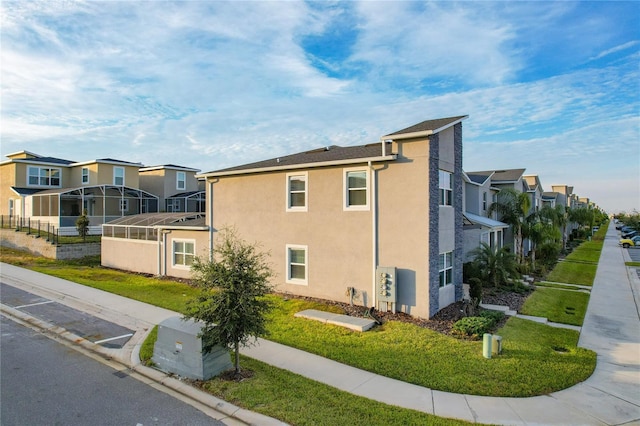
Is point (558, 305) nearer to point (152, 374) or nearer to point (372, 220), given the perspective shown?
point (372, 220)

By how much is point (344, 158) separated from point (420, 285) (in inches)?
221

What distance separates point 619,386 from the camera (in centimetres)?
782

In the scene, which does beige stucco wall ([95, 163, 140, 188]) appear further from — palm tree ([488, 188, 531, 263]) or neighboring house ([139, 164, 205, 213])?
palm tree ([488, 188, 531, 263])

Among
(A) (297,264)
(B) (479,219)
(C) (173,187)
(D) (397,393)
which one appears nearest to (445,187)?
(A) (297,264)

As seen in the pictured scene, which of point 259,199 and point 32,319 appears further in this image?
point 259,199

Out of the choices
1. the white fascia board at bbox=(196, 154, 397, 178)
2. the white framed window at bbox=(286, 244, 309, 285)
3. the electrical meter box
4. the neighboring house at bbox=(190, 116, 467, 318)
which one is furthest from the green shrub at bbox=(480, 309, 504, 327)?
the white framed window at bbox=(286, 244, 309, 285)

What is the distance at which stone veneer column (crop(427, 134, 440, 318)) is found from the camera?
12.2 metres

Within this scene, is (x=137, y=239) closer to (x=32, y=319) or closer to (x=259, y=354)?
(x=32, y=319)

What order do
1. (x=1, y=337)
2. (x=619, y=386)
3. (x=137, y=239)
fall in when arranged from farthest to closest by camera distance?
(x=137, y=239) < (x=1, y=337) < (x=619, y=386)

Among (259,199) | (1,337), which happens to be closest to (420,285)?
(259,199)

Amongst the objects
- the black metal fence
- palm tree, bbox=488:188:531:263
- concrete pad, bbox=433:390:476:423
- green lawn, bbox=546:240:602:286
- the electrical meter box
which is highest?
palm tree, bbox=488:188:531:263

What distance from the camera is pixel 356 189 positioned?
13.9 metres

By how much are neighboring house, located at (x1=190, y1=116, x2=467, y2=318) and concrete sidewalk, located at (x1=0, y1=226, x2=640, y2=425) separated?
4653 mm

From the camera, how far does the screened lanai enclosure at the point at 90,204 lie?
2980 cm
